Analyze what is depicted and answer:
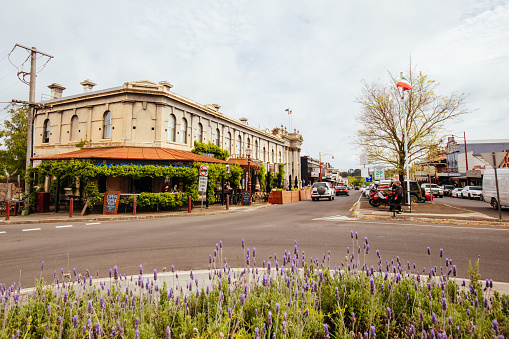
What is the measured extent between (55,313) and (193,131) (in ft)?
88.2

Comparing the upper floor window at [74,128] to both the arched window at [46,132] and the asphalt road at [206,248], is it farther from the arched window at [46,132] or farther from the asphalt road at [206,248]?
the asphalt road at [206,248]

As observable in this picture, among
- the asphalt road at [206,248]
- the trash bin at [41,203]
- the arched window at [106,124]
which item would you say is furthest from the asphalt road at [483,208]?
the arched window at [106,124]

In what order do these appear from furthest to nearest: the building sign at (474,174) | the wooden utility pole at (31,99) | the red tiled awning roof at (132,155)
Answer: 1. the building sign at (474,174)
2. the red tiled awning roof at (132,155)
3. the wooden utility pole at (31,99)

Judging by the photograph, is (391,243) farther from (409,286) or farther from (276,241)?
(409,286)

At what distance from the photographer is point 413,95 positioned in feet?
73.9

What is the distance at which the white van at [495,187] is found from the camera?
17.5 meters

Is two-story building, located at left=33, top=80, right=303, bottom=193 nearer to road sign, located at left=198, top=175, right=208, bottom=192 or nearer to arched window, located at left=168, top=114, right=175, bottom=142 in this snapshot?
arched window, located at left=168, top=114, right=175, bottom=142

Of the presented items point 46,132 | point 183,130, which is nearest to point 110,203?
point 183,130

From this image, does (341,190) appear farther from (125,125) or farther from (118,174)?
(118,174)

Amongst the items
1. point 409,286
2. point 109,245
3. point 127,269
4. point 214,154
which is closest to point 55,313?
point 127,269

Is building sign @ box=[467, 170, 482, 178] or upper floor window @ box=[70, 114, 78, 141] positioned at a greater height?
upper floor window @ box=[70, 114, 78, 141]

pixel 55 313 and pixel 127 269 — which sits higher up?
pixel 55 313

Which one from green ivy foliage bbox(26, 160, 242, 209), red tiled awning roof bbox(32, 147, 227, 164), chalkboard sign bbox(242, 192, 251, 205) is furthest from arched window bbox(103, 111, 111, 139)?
chalkboard sign bbox(242, 192, 251, 205)

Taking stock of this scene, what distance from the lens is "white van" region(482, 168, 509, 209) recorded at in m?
17.5
